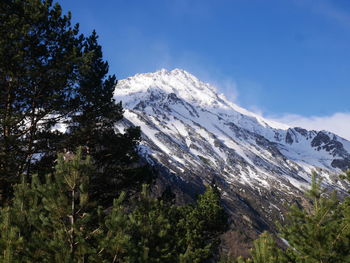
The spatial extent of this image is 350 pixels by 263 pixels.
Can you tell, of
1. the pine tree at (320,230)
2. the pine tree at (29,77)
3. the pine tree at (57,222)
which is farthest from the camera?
the pine tree at (29,77)

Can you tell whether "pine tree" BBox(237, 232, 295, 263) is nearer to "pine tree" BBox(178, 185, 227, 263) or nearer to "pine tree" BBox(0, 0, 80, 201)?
"pine tree" BBox(0, 0, 80, 201)

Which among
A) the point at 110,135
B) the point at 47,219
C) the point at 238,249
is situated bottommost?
the point at 238,249

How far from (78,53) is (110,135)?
496 cm

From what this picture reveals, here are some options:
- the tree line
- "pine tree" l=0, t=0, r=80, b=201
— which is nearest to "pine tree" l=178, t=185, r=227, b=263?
the tree line

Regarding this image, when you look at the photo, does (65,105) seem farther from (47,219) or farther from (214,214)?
(214,214)

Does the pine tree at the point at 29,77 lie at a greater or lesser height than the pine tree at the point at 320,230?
greater

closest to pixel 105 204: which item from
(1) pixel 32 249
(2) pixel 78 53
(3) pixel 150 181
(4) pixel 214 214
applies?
(3) pixel 150 181

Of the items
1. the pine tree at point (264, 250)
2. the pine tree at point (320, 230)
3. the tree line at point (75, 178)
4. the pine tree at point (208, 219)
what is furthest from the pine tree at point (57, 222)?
the pine tree at point (208, 219)

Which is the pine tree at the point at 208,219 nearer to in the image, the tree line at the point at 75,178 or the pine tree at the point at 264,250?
the tree line at the point at 75,178

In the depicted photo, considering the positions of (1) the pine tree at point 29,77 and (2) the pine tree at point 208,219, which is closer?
(1) the pine tree at point 29,77

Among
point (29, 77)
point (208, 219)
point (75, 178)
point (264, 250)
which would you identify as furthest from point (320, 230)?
point (208, 219)

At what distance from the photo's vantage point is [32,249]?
27.6ft

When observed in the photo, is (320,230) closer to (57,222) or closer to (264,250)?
(264,250)

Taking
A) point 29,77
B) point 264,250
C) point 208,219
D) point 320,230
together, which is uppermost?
point 29,77
